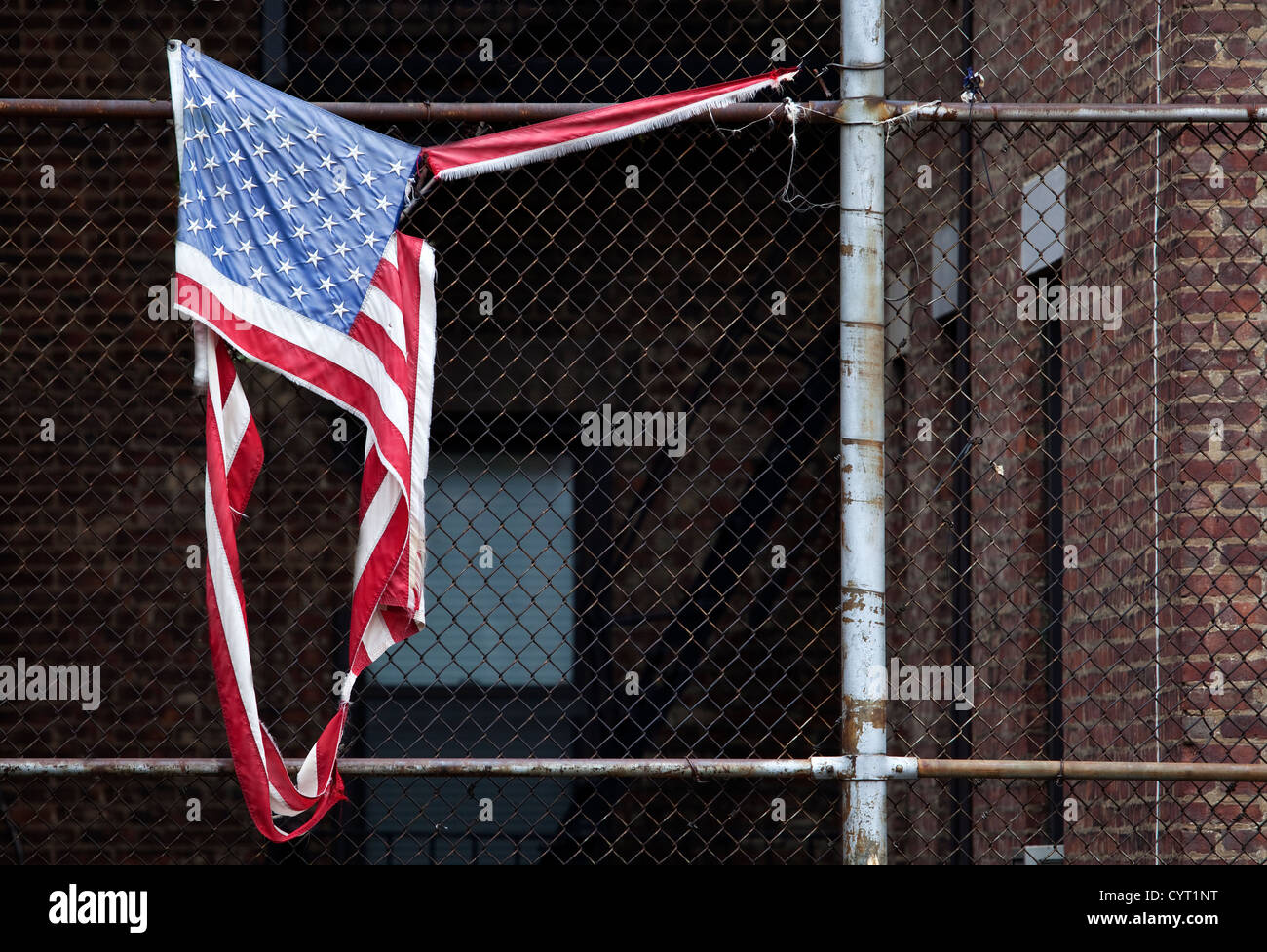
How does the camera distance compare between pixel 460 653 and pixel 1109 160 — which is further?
pixel 460 653

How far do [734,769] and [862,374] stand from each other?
110cm

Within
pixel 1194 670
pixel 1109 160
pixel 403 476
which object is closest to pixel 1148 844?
pixel 1194 670

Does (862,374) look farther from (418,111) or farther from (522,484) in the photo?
(522,484)

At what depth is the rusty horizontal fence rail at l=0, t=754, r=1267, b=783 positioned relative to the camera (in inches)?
147

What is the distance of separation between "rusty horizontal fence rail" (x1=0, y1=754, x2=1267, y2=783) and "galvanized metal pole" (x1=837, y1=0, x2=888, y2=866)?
9cm

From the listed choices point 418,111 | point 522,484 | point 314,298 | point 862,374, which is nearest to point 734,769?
point 862,374

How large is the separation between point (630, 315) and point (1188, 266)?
3.63 m

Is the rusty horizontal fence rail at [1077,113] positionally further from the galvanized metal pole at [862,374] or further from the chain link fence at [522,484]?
the chain link fence at [522,484]

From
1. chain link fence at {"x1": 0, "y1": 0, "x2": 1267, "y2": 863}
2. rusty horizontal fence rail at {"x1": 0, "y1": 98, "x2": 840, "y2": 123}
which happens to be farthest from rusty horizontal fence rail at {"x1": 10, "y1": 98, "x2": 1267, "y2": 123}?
chain link fence at {"x1": 0, "y1": 0, "x2": 1267, "y2": 863}

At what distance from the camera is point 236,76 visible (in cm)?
402
